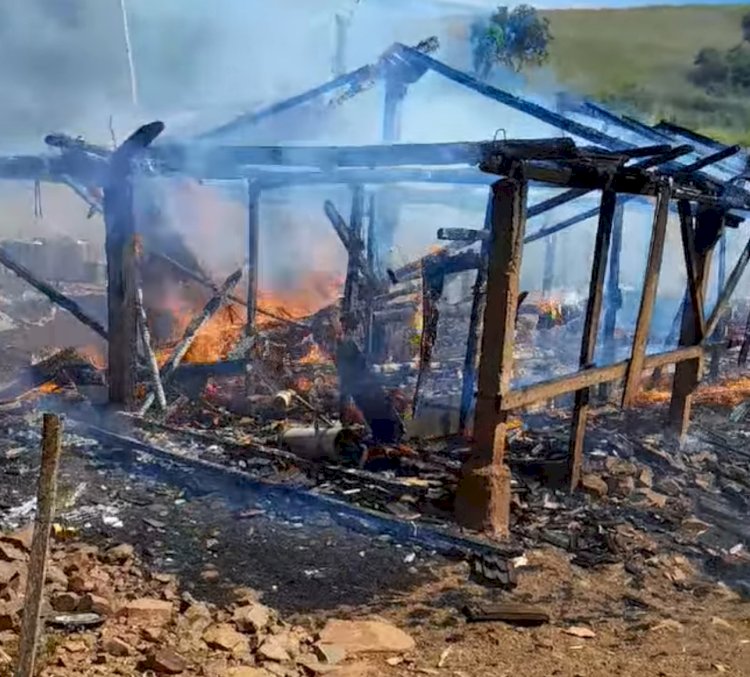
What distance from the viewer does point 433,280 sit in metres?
9.12

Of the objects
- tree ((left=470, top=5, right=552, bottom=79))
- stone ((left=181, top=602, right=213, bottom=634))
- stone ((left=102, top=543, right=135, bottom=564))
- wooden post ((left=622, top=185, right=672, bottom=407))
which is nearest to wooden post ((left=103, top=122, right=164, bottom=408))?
stone ((left=102, top=543, right=135, bottom=564))

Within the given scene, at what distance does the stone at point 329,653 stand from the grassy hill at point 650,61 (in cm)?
2817

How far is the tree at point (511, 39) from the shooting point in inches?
1064

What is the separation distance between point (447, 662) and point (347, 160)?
461 centimetres

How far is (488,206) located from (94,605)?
22.0 ft

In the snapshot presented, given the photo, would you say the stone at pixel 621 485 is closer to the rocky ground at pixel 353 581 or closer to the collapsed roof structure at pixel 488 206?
the rocky ground at pixel 353 581

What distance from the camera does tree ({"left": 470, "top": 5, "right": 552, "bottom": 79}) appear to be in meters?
27.0

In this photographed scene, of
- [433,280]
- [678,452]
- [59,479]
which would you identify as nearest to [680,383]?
[678,452]

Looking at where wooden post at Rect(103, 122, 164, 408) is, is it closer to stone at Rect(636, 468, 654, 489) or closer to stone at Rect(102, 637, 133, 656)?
stone at Rect(102, 637, 133, 656)

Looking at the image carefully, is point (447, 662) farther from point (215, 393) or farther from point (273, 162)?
point (215, 393)

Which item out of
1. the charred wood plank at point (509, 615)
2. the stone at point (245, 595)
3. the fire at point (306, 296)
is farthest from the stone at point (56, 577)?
the fire at point (306, 296)

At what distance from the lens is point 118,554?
5840 mm

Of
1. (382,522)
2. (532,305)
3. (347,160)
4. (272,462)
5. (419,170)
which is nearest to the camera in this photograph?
(382,522)

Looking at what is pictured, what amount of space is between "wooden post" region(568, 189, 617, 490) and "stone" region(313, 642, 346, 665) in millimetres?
3944
